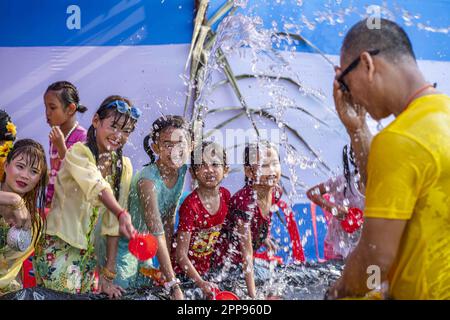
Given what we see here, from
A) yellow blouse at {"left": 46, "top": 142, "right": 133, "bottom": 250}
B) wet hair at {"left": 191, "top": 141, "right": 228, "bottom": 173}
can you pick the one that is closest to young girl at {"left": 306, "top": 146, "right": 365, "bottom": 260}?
wet hair at {"left": 191, "top": 141, "right": 228, "bottom": 173}

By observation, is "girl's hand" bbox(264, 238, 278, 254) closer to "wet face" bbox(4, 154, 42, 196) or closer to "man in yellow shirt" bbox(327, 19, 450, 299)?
"wet face" bbox(4, 154, 42, 196)

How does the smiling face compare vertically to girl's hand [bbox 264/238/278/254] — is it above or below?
above

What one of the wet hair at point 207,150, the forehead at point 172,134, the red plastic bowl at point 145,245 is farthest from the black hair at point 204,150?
the red plastic bowl at point 145,245

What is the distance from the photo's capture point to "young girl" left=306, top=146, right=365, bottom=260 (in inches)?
157

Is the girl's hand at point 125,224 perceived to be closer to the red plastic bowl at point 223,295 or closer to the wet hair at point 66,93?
the red plastic bowl at point 223,295

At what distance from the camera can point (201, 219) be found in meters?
3.66

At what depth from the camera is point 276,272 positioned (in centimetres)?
383

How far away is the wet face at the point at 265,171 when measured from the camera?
389 cm

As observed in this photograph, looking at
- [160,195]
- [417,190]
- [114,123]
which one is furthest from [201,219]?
[417,190]

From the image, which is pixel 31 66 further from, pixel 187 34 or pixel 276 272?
pixel 276 272

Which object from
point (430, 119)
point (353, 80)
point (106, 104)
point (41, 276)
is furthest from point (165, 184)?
point (430, 119)

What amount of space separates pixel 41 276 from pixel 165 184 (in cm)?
84

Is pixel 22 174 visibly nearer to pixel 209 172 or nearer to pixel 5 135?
pixel 5 135

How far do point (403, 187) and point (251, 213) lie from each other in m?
2.12
